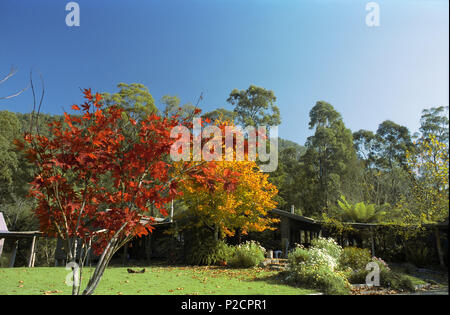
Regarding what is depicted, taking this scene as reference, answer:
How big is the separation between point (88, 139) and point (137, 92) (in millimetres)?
24360

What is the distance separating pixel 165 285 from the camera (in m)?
8.37

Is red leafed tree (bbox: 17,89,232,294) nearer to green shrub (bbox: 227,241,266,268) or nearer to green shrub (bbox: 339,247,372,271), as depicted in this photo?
green shrub (bbox: 339,247,372,271)

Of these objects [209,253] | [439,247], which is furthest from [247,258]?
[439,247]

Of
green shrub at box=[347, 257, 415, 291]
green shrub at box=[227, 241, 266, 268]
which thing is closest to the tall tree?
green shrub at box=[227, 241, 266, 268]

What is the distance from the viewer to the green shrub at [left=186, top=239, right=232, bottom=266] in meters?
14.2

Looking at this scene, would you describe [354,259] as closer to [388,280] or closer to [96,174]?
[388,280]

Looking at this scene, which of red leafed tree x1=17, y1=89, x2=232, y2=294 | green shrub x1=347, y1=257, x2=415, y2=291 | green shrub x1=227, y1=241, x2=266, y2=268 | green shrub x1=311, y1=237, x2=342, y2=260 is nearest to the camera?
red leafed tree x1=17, y1=89, x2=232, y2=294

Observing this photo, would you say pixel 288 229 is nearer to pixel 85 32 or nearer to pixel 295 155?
pixel 85 32

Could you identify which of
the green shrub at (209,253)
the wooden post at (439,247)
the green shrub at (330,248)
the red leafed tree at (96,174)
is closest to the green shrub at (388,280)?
the green shrub at (330,248)

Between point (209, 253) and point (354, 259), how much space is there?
6849 millimetres

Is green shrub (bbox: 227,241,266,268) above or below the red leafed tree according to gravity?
below

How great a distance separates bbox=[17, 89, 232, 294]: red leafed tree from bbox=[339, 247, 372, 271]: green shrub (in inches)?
323

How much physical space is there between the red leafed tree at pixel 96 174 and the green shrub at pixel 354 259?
26.9 feet
